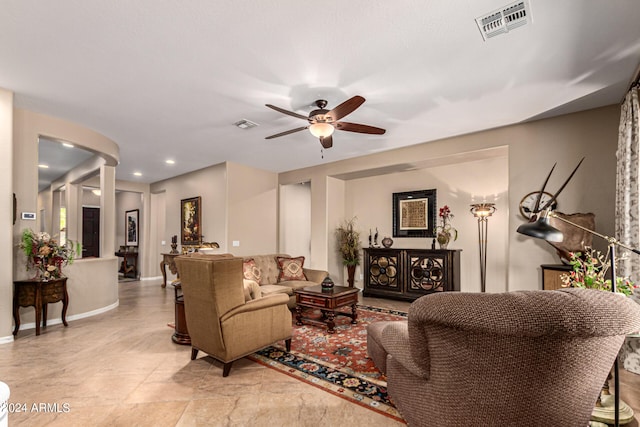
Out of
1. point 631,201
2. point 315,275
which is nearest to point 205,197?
point 315,275

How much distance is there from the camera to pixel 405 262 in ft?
18.2

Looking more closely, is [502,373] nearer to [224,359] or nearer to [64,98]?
[224,359]

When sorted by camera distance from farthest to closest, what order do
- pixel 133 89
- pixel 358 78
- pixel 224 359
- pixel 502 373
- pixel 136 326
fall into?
pixel 136 326
pixel 133 89
pixel 358 78
pixel 224 359
pixel 502 373

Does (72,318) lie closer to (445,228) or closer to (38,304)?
(38,304)

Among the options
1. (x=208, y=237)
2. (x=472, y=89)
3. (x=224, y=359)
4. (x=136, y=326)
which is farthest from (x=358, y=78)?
(x=208, y=237)

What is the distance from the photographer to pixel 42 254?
3.71m

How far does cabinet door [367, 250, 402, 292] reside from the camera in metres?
5.66

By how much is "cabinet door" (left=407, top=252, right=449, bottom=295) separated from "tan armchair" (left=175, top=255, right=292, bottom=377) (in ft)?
10.8

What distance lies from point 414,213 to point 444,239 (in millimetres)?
849

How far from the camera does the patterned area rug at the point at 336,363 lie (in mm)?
2314

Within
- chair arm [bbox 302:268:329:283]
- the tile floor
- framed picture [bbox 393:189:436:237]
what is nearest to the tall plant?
framed picture [bbox 393:189:436:237]

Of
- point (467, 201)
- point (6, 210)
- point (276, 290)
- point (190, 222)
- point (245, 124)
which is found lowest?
point (276, 290)

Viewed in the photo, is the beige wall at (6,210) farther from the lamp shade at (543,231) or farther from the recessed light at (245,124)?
the lamp shade at (543,231)

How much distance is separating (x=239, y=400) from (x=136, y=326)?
8.60 ft
